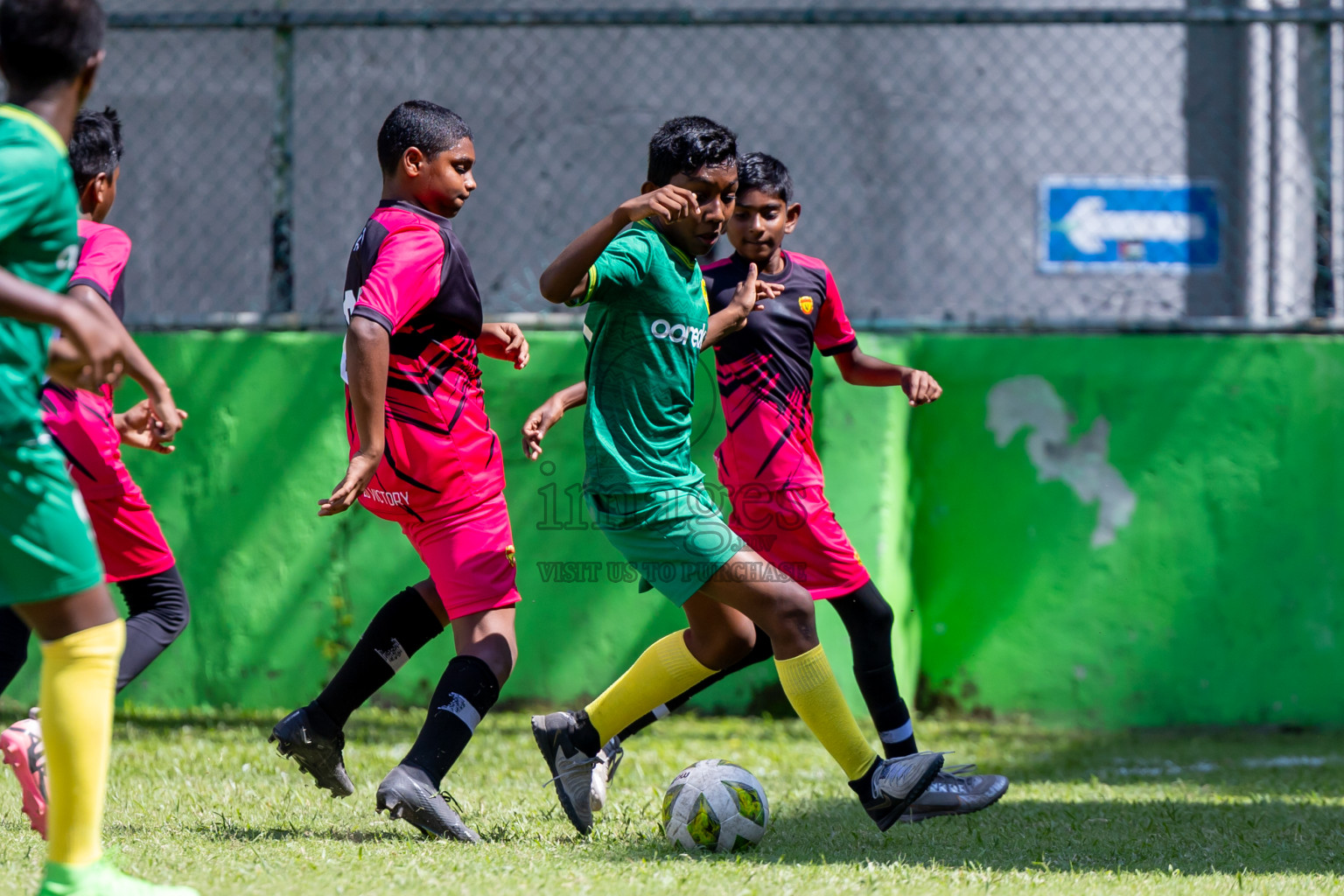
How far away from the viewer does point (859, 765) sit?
351 centimetres

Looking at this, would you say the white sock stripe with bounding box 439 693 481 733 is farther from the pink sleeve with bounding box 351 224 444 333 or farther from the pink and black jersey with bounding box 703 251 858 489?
the pink and black jersey with bounding box 703 251 858 489

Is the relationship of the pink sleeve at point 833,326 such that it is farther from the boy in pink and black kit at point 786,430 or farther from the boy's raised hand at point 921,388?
the boy's raised hand at point 921,388

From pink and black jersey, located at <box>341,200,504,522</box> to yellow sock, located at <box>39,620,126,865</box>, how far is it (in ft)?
3.46

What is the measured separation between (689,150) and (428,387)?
915 mm

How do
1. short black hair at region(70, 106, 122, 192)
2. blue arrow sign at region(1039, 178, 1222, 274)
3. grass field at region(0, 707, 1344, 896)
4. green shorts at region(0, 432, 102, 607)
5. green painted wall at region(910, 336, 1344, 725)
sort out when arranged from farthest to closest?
1. blue arrow sign at region(1039, 178, 1222, 274)
2. green painted wall at region(910, 336, 1344, 725)
3. short black hair at region(70, 106, 122, 192)
4. grass field at region(0, 707, 1344, 896)
5. green shorts at region(0, 432, 102, 607)

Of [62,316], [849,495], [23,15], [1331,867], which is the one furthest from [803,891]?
[849,495]

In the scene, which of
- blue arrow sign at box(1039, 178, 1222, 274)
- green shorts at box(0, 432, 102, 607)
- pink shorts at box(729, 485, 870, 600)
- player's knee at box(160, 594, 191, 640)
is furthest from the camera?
blue arrow sign at box(1039, 178, 1222, 274)

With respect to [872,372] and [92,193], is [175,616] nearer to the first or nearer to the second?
[92,193]

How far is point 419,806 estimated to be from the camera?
10.8 ft

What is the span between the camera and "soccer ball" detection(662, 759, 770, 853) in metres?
3.40

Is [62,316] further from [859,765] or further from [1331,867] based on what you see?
[1331,867]

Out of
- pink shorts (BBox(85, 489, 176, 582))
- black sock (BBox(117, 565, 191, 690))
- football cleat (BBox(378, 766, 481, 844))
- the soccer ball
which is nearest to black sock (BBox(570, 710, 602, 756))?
the soccer ball

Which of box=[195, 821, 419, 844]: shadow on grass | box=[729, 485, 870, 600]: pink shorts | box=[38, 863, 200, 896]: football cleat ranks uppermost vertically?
box=[729, 485, 870, 600]: pink shorts

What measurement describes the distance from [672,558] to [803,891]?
0.88 m
